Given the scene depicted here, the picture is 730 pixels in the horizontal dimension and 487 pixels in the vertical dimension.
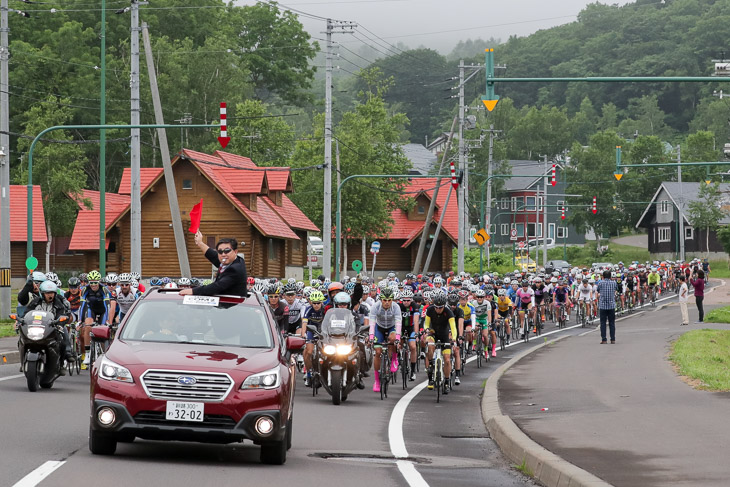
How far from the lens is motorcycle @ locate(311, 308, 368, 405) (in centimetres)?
1783

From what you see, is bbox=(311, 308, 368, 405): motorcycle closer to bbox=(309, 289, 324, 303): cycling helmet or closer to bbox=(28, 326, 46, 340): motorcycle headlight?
bbox=(309, 289, 324, 303): cycling helmet

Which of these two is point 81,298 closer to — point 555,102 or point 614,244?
point 614,244

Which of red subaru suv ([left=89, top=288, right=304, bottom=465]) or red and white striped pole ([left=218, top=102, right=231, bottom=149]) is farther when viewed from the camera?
red and white striped pole ([left=218, top=102, right=231, bottom=149])

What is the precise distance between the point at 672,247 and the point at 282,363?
107542 millimetres

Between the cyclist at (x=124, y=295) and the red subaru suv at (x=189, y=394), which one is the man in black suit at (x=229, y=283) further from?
the cyclist at (x=124, y=295)

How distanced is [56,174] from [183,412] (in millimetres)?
56228

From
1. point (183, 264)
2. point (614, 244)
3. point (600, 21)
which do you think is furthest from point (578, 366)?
point (600, 21)

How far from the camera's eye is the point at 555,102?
560 ft

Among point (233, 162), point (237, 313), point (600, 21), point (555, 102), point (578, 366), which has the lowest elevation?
point (578, 366)

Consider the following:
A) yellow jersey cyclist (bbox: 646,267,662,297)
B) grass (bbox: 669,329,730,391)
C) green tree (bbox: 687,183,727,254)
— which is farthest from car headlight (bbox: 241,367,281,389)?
green tree (bbox: 687,183,727,254)

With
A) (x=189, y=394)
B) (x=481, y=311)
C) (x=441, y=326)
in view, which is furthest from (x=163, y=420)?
(x=481, y=311)

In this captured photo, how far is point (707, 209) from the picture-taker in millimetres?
101875

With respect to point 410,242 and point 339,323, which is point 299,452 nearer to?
point 339,323

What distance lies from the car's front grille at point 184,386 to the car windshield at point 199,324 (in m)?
0.96
